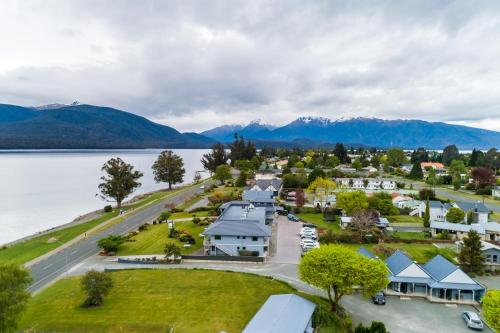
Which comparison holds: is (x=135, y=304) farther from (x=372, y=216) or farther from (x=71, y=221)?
(x=71, y=221)

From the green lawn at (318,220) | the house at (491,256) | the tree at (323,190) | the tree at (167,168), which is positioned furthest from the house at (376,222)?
the tree at (167,168)

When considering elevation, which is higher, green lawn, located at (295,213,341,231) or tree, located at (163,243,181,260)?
tree, located at (163,243,181,260)

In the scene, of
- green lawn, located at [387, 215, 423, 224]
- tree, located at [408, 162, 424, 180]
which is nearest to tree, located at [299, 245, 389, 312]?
green lawn, located at [387, 215, 423, 224]

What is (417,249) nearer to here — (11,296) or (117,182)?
(11,296)

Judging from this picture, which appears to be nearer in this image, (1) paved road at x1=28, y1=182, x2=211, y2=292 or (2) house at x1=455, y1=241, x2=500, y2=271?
(1) paved road at x1=28, y1=182, x2=211, y2=292

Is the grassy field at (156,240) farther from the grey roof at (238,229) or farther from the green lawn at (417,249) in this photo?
the green lawn at (417,249)

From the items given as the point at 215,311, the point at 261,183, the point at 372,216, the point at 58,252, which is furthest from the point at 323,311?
the point at 261,183

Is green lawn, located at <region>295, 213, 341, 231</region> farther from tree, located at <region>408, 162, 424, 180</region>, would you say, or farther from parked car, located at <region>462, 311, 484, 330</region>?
tree, located at <region>408, 162, 424, 180</region>
